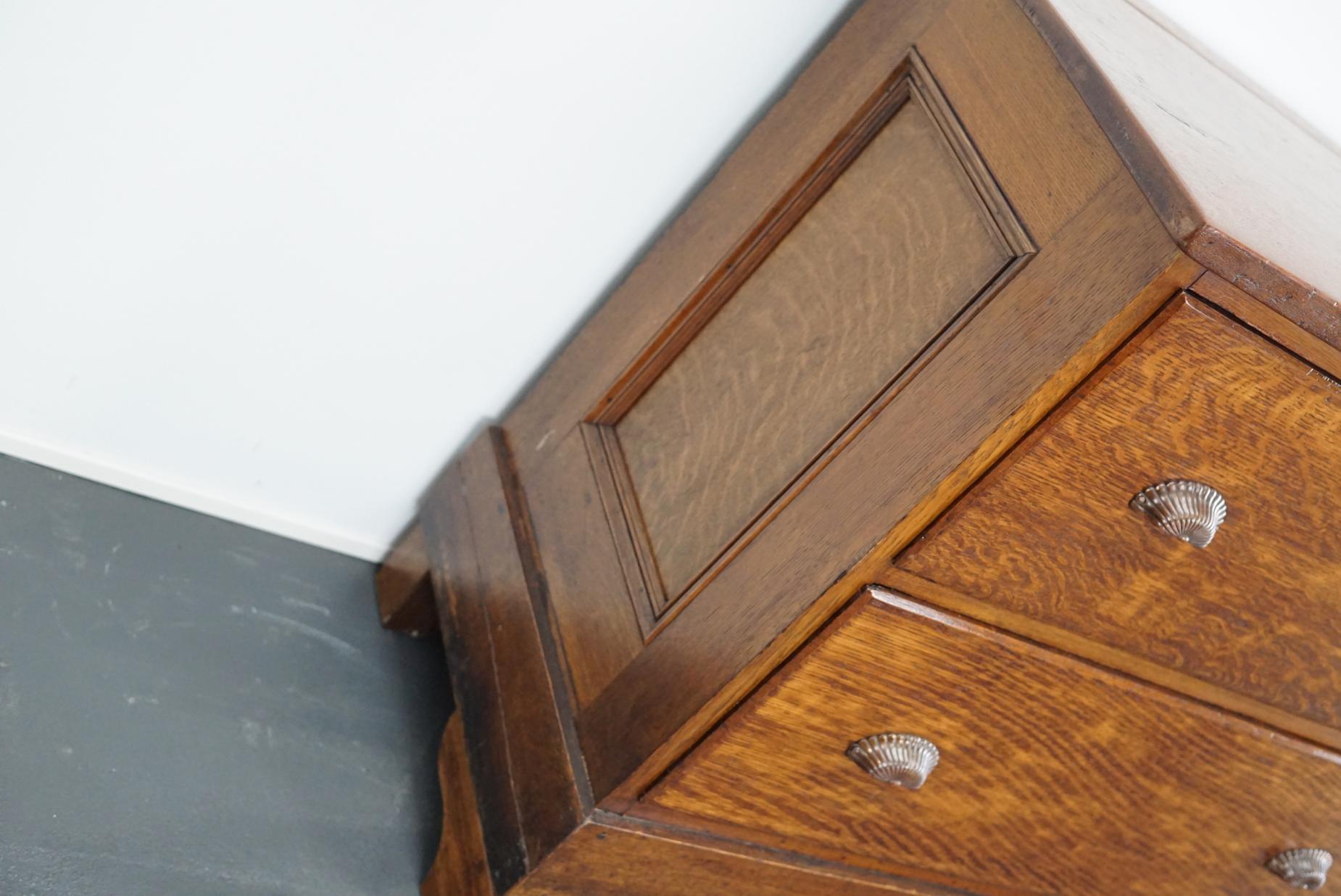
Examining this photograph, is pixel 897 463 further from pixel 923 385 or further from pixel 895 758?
pixel 895 758

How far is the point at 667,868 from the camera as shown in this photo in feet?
3.16

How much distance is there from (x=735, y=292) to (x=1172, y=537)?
17.4 inches

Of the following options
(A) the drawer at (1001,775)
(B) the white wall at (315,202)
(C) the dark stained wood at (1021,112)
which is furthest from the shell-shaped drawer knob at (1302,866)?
(B) the white wall at (315,202)

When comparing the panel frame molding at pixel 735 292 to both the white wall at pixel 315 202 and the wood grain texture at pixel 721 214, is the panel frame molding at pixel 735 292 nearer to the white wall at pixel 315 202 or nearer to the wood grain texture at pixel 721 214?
the wood grain texture at pixel 721 214

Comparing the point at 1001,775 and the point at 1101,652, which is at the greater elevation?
the point at 1101,652

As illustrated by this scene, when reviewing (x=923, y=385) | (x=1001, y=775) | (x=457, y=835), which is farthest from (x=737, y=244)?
(x=457, y=835)

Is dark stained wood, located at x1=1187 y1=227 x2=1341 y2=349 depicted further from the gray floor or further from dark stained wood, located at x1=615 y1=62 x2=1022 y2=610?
the gray floor

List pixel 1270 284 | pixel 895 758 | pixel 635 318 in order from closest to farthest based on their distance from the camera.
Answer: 1. pixel 1270 284
2. pixel 895 758
3. pixel 635 318

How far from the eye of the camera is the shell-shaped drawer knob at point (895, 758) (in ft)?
2.99

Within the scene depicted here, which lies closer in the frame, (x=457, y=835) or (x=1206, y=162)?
(x=1206, y=162)

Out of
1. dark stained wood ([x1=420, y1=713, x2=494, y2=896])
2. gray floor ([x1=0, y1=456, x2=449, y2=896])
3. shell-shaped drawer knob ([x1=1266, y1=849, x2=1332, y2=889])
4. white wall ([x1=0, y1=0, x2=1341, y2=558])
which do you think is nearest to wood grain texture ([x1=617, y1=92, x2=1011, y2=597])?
white wall ([x1=0, y1=0, x2=1341, y2=558])

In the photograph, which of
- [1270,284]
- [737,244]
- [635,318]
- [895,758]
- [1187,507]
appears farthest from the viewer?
[635,318]

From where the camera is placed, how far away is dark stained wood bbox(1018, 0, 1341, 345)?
0.67m

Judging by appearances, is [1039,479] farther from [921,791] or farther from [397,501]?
[397,501]
